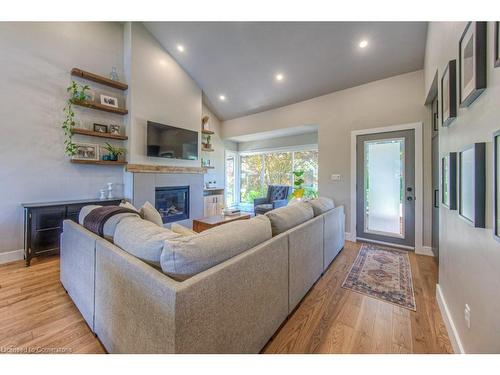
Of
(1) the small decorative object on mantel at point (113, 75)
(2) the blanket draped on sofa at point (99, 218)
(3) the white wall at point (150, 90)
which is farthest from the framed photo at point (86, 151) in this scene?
(2) the blanket draped on sofa at point (99, 218)

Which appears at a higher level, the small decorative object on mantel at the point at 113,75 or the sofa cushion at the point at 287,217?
the small decorative object on mantel at the point at 113,75

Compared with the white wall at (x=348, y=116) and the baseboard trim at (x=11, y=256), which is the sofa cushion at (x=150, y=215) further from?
the white wall at (x=348, y=116)

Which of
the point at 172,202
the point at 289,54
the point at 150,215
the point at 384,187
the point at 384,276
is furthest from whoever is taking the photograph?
the point at 172,202

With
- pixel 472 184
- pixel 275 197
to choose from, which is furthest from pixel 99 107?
pixel 472 184

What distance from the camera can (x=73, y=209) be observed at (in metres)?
3.12

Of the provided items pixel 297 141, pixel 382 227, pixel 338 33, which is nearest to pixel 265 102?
pixel 297 141

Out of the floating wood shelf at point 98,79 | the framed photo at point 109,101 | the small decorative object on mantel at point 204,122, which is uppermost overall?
the floating wood shelf at point 98,79

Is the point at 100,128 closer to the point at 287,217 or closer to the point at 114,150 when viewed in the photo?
the point at 114,150

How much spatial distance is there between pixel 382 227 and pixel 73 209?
4886mm

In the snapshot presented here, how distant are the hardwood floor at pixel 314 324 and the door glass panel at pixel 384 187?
1426 mm

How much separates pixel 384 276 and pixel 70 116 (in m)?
5.00

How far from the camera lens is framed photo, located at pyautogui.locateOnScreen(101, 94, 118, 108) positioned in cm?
372

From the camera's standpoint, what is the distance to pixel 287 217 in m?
1.89

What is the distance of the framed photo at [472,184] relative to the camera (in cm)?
106
